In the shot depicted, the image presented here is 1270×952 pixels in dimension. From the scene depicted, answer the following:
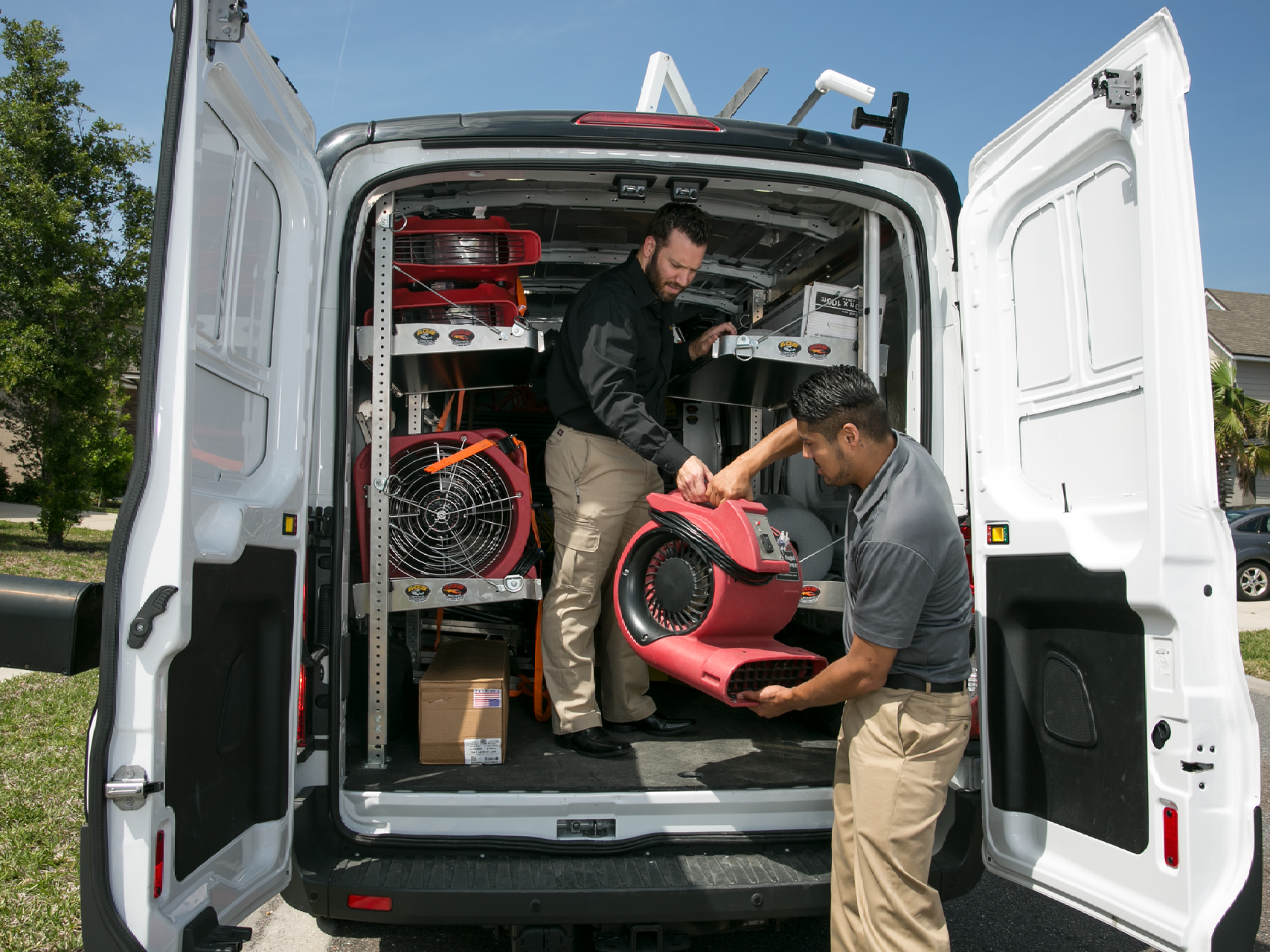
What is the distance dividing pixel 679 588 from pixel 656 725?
0.99m

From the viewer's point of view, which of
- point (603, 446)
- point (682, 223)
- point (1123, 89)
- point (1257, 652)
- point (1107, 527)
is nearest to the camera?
point (1123, 89)

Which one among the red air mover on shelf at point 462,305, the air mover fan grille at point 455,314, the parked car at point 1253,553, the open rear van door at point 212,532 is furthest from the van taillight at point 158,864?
the parked car at point 1253,553

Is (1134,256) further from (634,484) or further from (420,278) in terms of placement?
(420,278)

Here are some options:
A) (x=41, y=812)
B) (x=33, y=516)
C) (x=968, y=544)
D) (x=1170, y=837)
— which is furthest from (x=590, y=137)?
(x=33, y=516)

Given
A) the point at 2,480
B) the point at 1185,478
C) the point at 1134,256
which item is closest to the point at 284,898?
the point at 1185,478

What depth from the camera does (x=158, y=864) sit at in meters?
1.46

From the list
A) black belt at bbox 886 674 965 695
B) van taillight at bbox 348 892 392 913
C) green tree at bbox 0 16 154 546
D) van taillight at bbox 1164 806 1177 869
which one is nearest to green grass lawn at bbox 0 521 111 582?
green tree at bbox 0 16 154 546

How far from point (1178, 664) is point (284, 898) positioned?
211 cm

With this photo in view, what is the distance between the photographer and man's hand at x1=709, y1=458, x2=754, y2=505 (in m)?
2.47

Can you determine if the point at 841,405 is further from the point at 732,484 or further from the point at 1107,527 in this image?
the point at 1107,527

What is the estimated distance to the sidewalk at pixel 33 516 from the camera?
17469mm

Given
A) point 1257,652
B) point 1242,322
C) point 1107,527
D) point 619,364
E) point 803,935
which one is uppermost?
point 1242,322

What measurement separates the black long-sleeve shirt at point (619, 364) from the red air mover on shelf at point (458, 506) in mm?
323

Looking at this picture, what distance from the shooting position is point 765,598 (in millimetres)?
2342
